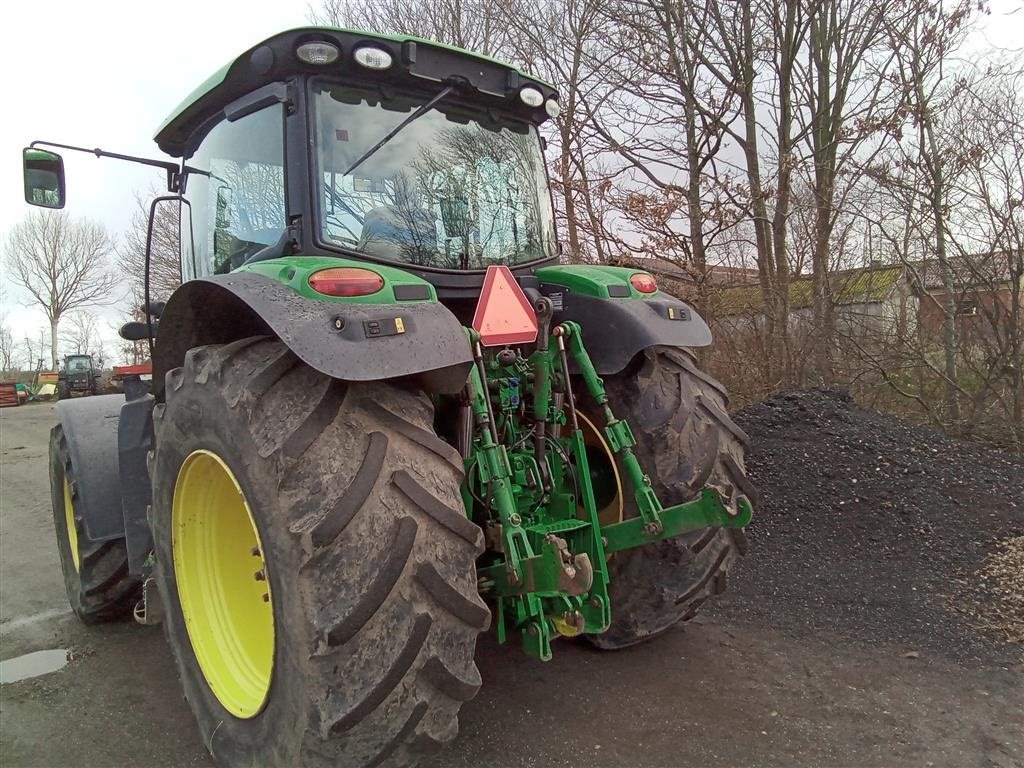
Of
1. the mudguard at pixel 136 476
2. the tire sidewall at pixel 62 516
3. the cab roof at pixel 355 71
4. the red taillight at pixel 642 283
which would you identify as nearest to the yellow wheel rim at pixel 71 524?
the tire sidewall at pixel 62 516

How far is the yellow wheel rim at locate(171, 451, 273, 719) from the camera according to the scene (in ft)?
8.51

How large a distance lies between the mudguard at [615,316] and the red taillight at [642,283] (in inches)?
1.2

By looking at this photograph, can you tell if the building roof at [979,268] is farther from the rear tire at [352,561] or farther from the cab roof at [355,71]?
the rear tire at [352,561]

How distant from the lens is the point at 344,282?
2.21 meters

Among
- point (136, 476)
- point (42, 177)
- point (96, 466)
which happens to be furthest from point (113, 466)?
point (42, 177)

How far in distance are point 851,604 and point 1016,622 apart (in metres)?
0.70

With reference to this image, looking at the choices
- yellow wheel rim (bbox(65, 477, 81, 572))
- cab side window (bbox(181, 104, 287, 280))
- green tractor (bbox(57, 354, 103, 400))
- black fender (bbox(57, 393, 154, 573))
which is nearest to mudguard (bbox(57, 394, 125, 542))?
black fender (bbox(57, 393, 154, 573))

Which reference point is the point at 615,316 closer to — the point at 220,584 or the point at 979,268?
the point at 220,584

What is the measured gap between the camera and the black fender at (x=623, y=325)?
292cm

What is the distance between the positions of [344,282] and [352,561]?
82cm

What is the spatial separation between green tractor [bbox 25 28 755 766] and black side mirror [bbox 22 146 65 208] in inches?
0.5

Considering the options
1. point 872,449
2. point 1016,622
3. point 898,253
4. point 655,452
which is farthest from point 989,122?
point 655,452

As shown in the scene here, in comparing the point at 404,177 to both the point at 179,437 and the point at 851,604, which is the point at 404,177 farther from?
the point at 851,604

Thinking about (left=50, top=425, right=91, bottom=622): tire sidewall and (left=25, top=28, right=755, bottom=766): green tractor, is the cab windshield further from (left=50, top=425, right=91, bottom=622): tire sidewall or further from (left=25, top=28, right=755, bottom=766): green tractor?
(left=50, top=425, right=91, bottom=622): tire sidewall
